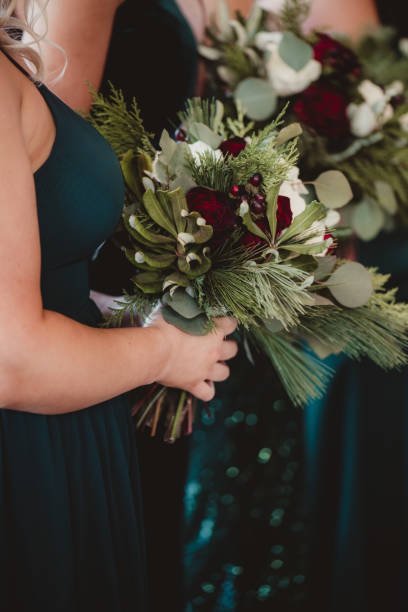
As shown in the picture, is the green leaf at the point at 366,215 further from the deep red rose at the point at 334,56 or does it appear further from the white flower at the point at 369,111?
the deep red rose at the point at 334,56

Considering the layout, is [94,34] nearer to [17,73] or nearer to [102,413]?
[17,73]

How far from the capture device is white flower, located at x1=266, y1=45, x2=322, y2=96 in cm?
100

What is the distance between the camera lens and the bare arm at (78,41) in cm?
88

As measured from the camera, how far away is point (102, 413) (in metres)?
0.78

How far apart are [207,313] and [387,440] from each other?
0.92m

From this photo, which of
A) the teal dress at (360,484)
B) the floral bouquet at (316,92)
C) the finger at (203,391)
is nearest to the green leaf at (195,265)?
the finger at (203,391)

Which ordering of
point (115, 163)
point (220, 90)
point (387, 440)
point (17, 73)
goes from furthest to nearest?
point (387, 440), point (220, 90), point (115, 163), point (17, 73)

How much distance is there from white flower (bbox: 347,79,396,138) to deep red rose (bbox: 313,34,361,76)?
1.8 inches

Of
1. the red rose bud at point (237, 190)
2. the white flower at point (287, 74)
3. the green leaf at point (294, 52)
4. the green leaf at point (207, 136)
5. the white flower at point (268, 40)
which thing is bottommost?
the red rose bud at point (237, 190)

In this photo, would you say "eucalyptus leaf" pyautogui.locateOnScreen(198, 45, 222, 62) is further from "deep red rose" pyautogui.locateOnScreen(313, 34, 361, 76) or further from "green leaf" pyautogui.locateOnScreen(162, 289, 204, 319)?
"green leaf" pyautogui.locateOnScreen(162, 289, 204, 319)

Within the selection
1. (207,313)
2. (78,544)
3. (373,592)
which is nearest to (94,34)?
(207,313)

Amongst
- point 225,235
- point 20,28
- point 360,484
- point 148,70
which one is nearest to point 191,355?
point 225,235

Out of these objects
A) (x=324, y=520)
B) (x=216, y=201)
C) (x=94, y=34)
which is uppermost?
(x=94, y=34)

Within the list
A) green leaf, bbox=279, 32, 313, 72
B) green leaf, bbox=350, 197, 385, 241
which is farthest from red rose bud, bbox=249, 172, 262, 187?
green leaf, bbox=350, 197, 385, 241
